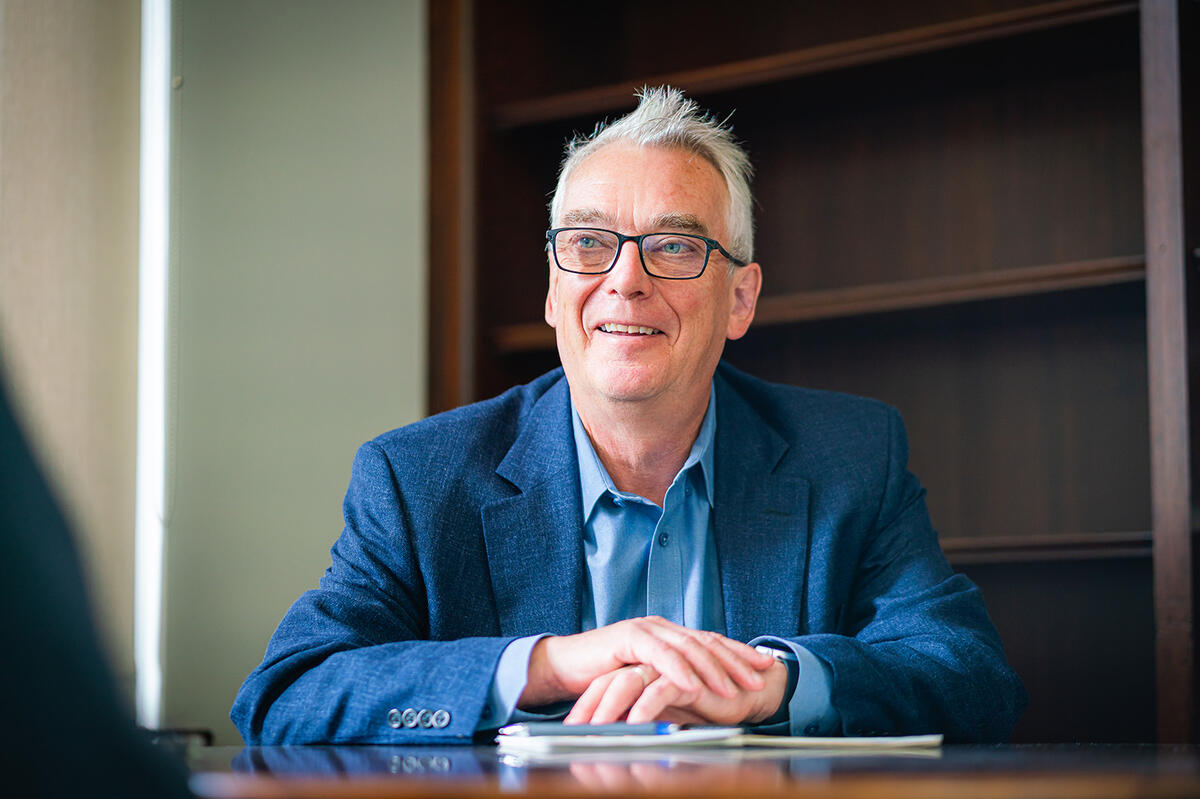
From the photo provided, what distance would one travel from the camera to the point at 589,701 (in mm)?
1335

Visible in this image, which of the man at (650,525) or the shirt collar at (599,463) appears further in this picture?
the shirt collar at (599,463)

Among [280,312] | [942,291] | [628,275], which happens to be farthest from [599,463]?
[280,312]

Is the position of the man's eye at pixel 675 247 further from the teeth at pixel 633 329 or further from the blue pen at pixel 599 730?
the blue pen at pixel 599 730

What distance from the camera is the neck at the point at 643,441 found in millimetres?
1889

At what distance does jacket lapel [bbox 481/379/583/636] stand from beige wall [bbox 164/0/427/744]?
0.97 meters

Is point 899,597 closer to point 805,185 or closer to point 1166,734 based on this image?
point 1166,734

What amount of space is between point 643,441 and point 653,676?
60 centimetres

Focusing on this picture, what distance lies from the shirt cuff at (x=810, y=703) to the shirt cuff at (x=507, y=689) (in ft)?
0.98

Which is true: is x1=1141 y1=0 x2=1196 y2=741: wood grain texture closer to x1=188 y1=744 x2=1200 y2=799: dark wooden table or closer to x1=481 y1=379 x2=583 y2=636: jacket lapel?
x1=481 y1=379 x2=583 y2=636: jacket lapel

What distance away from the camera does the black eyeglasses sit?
73.7 inches

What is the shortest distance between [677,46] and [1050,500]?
1.50 metres

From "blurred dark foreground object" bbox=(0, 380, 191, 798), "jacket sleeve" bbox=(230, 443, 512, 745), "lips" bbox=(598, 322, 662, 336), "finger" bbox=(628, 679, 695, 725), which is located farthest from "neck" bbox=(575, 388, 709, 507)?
"blurred dark foreground object" bbox=(0, 380, 191, 798)

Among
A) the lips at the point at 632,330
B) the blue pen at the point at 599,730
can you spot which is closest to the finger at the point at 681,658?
the blue pen at the point at 599,730

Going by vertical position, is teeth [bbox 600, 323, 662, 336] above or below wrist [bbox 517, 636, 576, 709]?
above
